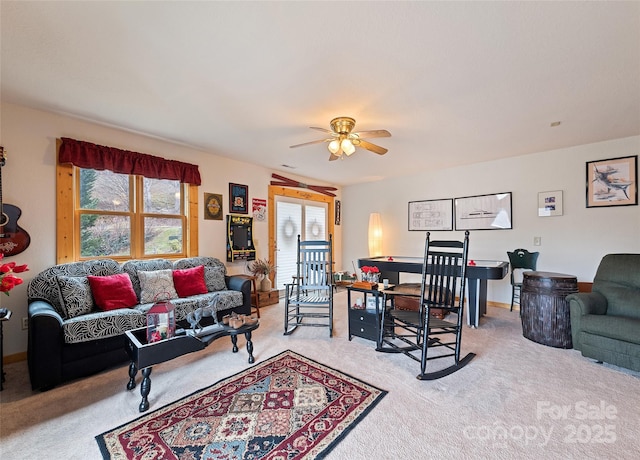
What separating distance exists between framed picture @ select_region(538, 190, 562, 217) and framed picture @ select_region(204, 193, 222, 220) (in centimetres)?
503

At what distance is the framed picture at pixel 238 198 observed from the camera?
4.47m

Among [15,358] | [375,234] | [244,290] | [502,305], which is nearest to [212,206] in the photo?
[244,290]

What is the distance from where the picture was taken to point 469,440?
5.04 feet

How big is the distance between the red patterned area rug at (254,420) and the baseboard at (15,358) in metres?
1.92

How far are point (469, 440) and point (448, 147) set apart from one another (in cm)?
351

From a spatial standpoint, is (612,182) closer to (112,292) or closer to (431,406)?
(431,406)

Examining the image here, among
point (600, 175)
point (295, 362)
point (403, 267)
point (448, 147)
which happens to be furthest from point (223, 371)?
point (600, 175)

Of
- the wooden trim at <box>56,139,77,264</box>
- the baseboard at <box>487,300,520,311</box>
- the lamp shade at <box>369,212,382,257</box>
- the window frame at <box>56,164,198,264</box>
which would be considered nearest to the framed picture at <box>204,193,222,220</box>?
the window frame at <box>56,164,198,264</box>

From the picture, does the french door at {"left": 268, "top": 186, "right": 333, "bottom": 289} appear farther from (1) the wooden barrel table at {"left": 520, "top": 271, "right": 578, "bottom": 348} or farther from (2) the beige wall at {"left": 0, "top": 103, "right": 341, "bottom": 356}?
(1) the wooden barrel table at {"left": 520, "top": 271, "right": 578, "bottom": 348}

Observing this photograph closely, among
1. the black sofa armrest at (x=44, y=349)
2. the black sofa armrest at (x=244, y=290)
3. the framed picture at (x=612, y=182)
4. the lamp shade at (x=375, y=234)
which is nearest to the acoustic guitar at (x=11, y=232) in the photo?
the black sofa armrest at (x=44, y=349)

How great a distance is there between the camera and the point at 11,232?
101 inches

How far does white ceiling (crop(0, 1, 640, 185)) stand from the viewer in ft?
5.12

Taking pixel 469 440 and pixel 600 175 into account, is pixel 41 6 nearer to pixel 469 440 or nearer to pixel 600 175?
pixel 469 440

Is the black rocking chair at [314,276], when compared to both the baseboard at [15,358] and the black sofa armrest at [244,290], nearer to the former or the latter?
the black sofa armrest at [244,290]
